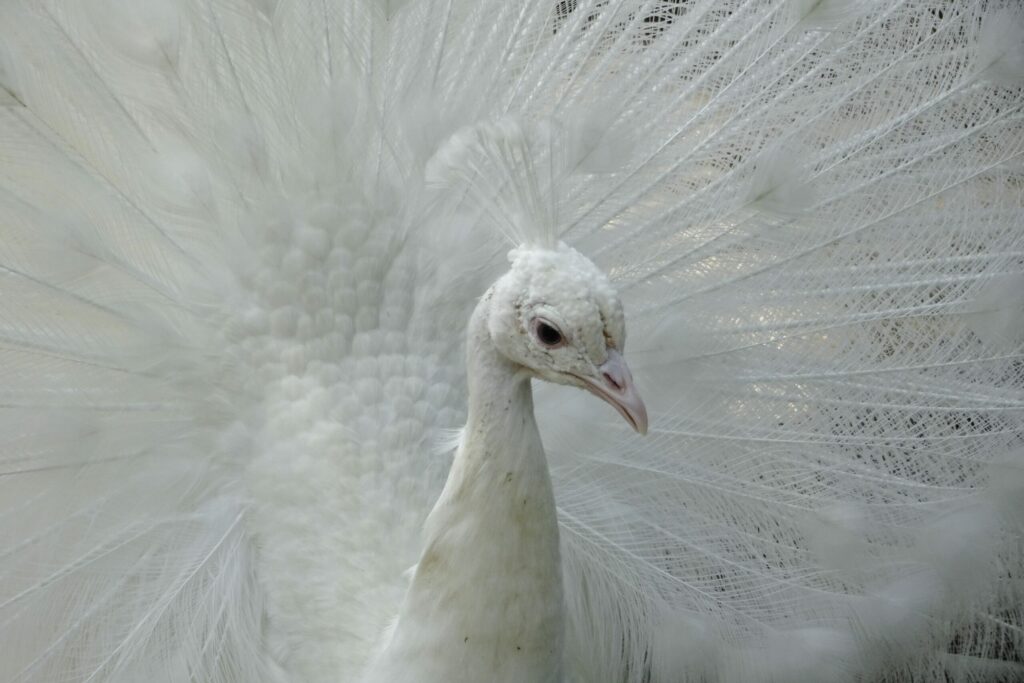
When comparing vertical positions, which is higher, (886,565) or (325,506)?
(886,565)

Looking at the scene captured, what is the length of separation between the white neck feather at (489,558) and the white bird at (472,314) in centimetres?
2

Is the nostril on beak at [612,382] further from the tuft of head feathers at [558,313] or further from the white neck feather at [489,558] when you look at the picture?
the white neck feather at [489,558]

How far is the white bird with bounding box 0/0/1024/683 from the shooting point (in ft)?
5.35

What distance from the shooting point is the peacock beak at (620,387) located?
3.93ft

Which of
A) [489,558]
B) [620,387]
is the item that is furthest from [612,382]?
[489,558]

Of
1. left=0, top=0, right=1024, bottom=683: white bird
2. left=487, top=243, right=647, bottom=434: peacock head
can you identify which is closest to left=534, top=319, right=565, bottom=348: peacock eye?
left=487, top=243, right=647, bottom=434: peacock head

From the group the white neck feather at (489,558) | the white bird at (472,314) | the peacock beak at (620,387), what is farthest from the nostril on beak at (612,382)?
the white bird at (472,314)

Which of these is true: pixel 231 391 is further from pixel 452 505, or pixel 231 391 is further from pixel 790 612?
pixel 790 612

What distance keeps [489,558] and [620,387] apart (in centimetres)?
28

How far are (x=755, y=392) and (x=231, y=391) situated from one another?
85 centimetres

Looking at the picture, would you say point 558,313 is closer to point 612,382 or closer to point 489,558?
point 612,382

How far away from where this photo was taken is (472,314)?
146cm

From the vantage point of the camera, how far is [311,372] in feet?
5.58

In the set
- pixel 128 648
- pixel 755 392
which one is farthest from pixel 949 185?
pixel 128 648
